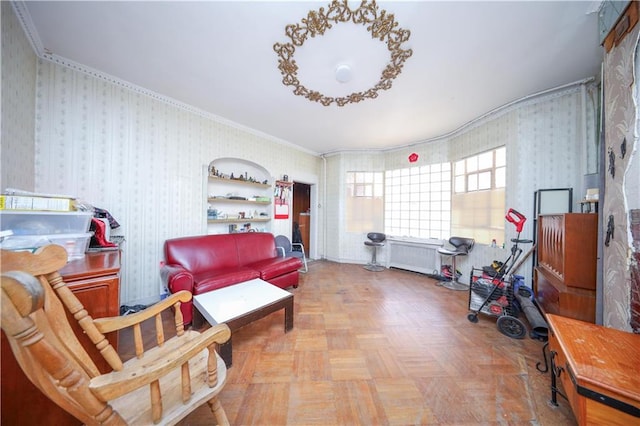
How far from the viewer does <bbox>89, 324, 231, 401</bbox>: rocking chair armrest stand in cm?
66

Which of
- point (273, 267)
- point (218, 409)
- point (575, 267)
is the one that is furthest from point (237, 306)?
point (575, 267)

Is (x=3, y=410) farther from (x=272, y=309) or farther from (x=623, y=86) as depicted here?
(x=623, y=86)

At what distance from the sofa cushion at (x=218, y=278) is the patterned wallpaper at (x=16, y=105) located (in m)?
1.64

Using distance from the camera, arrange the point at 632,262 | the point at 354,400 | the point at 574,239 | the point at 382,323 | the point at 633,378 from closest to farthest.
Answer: the point at 633,378
the point at 632,262
the point at 354,400
the point at 574,239
the point at 382,323

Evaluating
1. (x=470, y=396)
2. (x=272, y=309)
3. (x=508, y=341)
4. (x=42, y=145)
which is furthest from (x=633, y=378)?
(x=42, y=145)

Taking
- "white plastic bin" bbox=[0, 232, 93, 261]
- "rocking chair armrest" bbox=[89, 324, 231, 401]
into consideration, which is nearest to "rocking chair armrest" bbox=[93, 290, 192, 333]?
"rocking chair armrest" bbox=[89, 324, 231, 401]

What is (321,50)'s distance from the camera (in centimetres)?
195

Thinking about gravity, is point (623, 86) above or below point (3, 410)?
above

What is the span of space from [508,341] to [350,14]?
3334mm

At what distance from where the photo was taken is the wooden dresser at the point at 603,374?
75 centimetres

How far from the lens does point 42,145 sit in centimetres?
205

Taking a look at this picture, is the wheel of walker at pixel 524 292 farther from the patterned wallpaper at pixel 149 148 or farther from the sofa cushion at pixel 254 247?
the sofa cushion at pixel 254 247

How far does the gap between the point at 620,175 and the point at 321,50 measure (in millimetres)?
2516

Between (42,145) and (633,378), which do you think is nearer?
(633,378)
